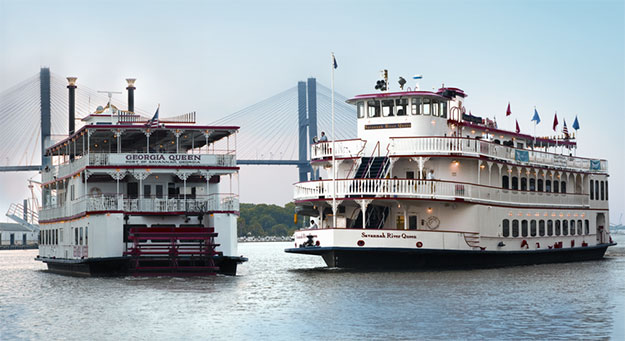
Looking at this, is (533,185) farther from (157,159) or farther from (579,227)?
(157,159)

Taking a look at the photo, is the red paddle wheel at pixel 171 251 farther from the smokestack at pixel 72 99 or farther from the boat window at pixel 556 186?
the smokestack at pixel 72 99

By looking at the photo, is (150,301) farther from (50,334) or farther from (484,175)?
(484,175)

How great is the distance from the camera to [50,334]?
2284 cm

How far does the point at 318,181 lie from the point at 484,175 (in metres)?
7.71

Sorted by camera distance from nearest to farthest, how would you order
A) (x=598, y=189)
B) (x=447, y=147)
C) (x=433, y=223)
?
(x=447, y=147)
(x=433, y=223)
(x=598, y=189)

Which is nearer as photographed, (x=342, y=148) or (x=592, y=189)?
(x=342, y=148)

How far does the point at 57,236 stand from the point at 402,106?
56.1 ft

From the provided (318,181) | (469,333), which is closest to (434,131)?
(318,181)

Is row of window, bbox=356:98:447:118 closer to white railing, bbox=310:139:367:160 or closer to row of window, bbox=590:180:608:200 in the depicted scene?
white railing, bbox=310:139:367:160

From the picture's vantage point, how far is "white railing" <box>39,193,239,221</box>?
129ft

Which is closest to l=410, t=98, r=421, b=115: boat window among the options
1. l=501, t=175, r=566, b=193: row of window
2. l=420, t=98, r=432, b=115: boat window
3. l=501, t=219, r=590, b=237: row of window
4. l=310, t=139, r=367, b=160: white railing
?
l=420, t=98, r=432, b=115: boat window

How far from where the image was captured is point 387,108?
42.7 m

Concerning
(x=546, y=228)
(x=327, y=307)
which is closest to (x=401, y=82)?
(x=546, y=228)

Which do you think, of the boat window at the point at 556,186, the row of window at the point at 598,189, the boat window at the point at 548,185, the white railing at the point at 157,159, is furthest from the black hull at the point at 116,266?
the row of window at the point at 598,189
